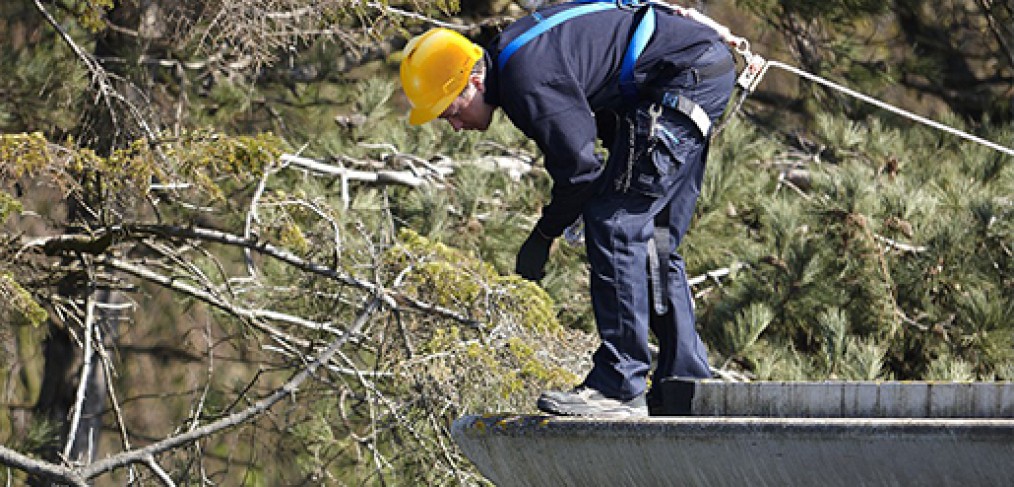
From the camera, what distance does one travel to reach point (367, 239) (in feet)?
20.6

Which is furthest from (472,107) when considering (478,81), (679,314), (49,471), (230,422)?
(49,471)

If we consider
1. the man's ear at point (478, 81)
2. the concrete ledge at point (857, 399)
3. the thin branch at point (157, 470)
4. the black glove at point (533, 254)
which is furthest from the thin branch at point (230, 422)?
the concrete ledge at point (857, 399)

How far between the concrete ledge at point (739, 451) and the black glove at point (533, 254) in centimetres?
64

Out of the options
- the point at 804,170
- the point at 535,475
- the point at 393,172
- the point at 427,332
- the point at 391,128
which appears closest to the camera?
the point at 535,475

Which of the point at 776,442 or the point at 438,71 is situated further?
the point at 438,71

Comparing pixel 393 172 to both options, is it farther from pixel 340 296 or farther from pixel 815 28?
pixel 815 28

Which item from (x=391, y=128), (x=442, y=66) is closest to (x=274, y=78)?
(x=391, y=128)

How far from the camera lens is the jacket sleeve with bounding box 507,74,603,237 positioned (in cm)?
411

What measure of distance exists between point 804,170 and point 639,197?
4.59 meters

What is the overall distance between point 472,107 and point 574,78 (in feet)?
0.93

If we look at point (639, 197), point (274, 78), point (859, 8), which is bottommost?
point (274, 78)

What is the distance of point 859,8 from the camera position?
28.7 feet

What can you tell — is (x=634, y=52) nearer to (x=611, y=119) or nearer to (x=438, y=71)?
(x=611, y=119)

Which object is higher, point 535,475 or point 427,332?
point 535,475
